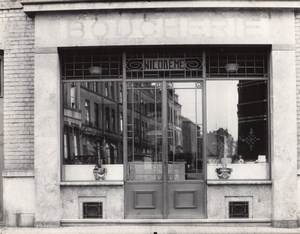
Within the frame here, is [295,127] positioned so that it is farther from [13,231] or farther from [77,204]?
[13,231]

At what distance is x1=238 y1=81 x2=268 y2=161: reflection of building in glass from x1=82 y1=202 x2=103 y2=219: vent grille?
346 centimetres

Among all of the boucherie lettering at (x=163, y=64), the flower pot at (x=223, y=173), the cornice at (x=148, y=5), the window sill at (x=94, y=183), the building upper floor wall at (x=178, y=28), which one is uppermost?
the cornice at (x=148, y=5)

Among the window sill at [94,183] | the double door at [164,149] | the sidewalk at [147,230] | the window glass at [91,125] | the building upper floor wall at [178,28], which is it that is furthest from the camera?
the window glass at [91,125]

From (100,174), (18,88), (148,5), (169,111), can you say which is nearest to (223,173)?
(169,111)

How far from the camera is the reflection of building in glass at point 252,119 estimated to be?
1255 cm

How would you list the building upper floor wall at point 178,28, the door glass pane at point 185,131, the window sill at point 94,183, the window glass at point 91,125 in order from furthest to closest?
the window glass at point 91,125, the door glass pane at point 185,131, the window sill at point 94,183, the building upper floor wall at point 178,28

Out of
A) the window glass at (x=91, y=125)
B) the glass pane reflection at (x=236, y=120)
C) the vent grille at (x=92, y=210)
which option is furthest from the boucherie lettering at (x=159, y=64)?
the vent grille at (x=92, y=210)

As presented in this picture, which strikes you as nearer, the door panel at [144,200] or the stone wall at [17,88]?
the door panel at [144,200]

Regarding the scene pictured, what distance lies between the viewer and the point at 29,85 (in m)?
12.6

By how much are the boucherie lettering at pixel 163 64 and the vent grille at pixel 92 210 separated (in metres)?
3.32

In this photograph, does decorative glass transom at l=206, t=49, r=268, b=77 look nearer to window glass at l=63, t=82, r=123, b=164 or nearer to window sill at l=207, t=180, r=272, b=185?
window glass at l=63, t=82, r=123, b=164

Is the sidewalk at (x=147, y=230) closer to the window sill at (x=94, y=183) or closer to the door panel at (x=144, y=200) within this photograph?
the door panel at (x=144, y=200)

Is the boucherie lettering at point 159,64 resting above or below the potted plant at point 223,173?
above

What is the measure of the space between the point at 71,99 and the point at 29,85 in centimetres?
101
